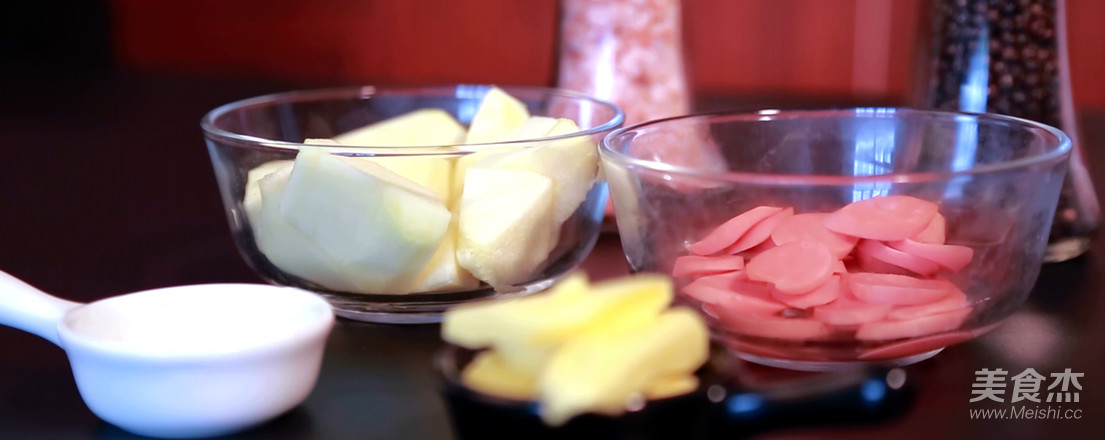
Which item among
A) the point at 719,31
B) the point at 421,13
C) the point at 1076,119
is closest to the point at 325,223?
the point at 1076,119

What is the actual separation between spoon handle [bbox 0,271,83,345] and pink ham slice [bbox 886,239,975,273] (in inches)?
20.2

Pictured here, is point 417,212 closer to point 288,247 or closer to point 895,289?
point 288,247

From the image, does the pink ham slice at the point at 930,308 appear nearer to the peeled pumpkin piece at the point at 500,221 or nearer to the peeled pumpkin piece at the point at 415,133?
the peeled pumpkin piece at the point at 500,221

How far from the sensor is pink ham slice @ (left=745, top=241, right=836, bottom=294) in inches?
23.4

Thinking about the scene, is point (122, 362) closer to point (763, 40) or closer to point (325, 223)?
point (325, 223)

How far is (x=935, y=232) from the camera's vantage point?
625 millimetres

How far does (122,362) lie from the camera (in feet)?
1.67

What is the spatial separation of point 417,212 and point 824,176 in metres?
0.25

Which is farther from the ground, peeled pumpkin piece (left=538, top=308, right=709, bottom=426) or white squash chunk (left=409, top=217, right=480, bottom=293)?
peeled pumpkin piece (left=538, top=308, right=709, bottom=426)

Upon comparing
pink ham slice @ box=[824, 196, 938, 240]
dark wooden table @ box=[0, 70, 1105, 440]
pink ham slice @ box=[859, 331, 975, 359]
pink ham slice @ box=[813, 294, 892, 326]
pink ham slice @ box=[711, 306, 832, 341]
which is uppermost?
pink ham slice @ box=[824, 196, 938, 240]

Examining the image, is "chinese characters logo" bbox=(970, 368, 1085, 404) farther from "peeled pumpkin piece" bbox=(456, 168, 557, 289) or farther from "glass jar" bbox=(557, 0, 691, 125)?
"glass jar" bbox=(557, 0, 691, 125)

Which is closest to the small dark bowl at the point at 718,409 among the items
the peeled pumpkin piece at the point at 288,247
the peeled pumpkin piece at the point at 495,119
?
the peeled pumpkin piece at the point at 288,247

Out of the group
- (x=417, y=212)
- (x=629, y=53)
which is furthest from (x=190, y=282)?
(x=629, y=53)

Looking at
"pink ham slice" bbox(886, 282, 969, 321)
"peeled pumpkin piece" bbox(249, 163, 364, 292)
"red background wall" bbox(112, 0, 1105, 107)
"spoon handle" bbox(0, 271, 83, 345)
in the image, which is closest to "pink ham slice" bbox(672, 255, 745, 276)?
"pink ham slice" bbox(886, 282, 969, 321)
